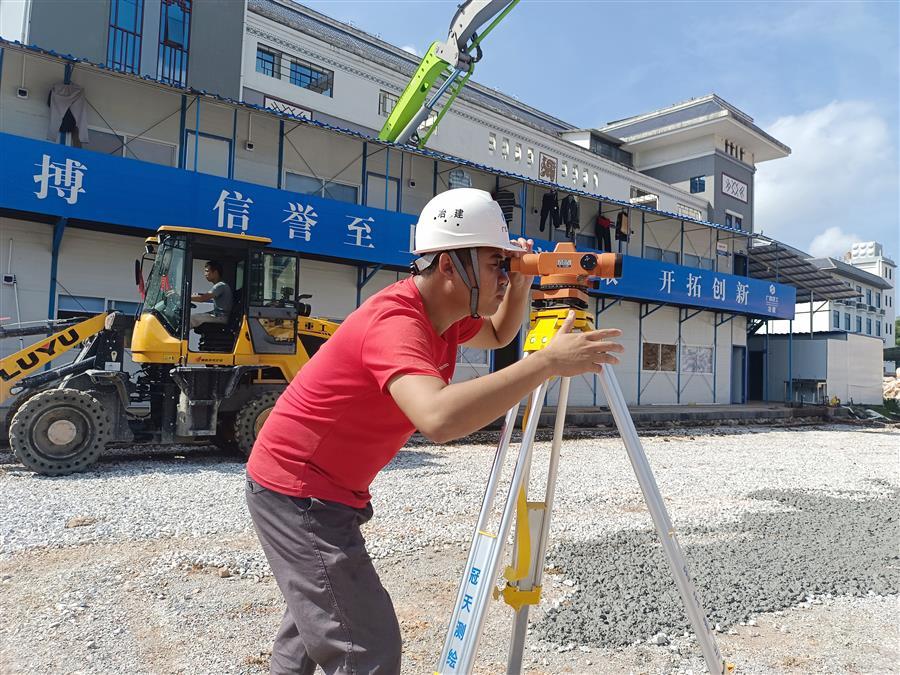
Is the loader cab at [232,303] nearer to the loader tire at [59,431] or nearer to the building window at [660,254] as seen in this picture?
Answer: the loader tire at [59,431]

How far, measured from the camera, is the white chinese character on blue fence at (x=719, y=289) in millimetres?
21672

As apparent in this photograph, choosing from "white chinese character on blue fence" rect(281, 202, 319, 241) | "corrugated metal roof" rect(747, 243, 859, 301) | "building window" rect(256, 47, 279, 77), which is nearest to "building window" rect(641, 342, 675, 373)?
"corrugated metal roof" rect(747, 243, 859, 301)

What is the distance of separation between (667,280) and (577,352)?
19.5m

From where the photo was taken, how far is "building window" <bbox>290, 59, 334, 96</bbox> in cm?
1914

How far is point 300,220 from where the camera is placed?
12867 mm

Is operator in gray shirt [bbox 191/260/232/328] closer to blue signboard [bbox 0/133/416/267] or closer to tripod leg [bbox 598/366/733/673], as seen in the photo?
blue signboard [bbox 0/133/416/267]

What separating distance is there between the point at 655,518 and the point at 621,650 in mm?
1526

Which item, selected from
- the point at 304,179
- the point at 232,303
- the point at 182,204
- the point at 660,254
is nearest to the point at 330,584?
the point at 232,303

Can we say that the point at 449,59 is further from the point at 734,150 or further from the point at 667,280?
the point at 734,150

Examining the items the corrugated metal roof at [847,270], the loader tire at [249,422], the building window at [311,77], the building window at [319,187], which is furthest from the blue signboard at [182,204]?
the corrugated metal roof at [847,270]

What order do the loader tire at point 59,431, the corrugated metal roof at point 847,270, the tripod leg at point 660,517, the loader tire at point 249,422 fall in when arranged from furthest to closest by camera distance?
the corrugated metal roof at point 847,270
the loader tire at point 249,422
the loader tire at point 59,431
the tripod leg at point 660,517

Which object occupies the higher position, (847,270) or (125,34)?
(125,34)

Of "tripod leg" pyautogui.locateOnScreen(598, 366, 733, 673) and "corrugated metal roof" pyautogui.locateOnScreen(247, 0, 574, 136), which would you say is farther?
"corrugated metal roof" pyautogui.locateOnScreen(247, 0, 574, 136)

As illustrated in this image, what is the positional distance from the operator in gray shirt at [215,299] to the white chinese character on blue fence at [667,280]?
14.6m
